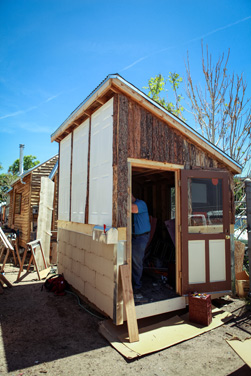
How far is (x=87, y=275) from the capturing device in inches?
235

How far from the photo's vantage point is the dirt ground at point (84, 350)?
3.50m

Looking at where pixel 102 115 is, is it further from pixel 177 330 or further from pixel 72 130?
pixel 177 330

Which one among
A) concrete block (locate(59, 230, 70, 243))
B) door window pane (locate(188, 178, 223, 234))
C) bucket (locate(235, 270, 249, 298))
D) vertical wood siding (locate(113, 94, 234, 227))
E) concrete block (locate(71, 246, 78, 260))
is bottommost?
bucket (locate(235, 270, 249, 298))

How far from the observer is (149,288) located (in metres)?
5.81

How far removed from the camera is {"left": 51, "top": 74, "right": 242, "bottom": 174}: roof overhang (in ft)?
16.1

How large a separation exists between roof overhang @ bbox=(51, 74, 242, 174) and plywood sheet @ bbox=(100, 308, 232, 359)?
3.62 m

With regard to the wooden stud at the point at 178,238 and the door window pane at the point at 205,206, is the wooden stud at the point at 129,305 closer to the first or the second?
the wooden stud at the point at 178,238

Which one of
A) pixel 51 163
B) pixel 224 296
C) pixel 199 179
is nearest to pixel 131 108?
pixel 199 179

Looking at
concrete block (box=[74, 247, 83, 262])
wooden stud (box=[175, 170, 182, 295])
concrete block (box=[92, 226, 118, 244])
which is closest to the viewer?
concrete block (box=[92, 226, 118, 244])

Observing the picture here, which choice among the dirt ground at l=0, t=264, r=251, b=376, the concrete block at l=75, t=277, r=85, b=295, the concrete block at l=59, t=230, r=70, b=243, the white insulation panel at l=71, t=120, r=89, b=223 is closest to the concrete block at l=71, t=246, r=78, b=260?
the concrete block at l=59, t=230, r=70, b=243

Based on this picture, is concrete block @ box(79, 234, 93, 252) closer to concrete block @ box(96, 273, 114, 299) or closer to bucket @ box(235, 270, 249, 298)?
concrete block @ box(96, 273, 114, 299)

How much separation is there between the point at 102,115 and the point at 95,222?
2.36m

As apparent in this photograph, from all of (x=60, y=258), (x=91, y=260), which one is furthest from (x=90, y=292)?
(x=60, y=258)

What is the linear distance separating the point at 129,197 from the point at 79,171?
7.84 ft
